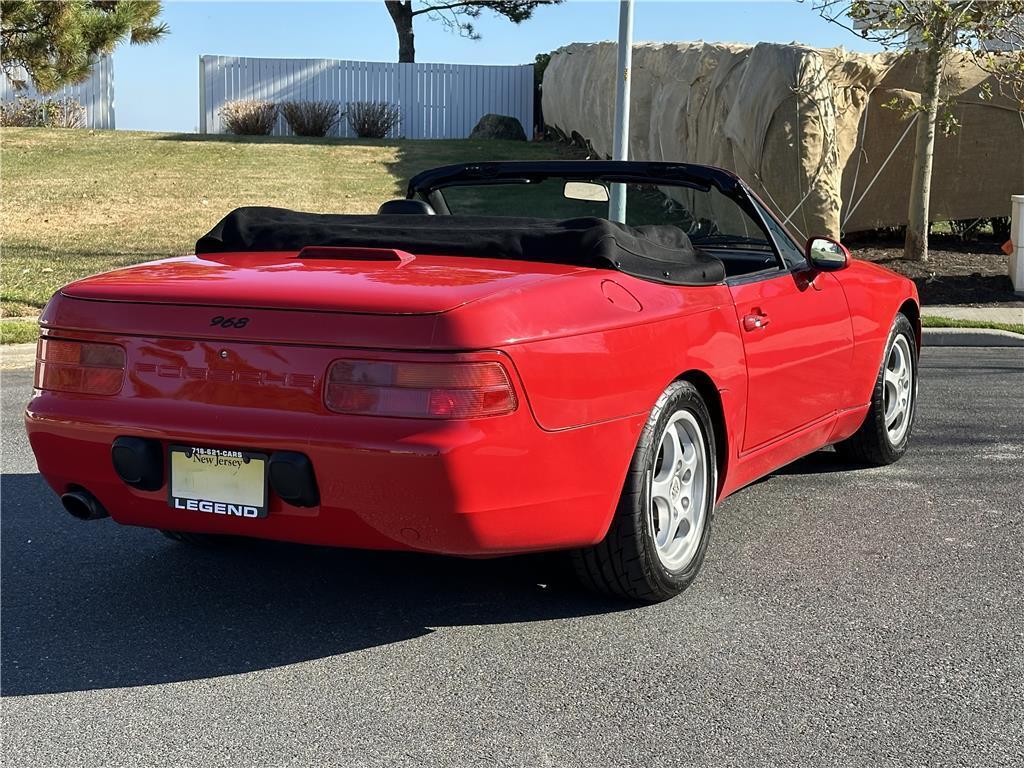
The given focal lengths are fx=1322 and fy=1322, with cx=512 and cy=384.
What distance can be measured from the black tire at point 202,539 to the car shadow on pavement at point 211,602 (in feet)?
0.11

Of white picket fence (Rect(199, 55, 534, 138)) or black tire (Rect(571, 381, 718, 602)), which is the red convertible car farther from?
white picket fence (Rect(199, 55, 534, 138))

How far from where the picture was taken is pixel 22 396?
26.4ft

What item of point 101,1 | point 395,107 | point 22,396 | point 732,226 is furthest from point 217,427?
point 395,107

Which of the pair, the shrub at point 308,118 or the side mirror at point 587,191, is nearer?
the side mirror at point 587,191

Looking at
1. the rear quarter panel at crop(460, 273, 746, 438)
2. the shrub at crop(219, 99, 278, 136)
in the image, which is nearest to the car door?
the rear quarter panel at crop(460, 273, 746, 438)

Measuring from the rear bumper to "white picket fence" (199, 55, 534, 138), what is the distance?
31.6 m

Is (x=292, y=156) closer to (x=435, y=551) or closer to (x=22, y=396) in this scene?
(x=22, y=396)

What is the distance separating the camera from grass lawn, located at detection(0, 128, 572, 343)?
50.5 ft

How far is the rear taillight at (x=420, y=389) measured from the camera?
348 cm

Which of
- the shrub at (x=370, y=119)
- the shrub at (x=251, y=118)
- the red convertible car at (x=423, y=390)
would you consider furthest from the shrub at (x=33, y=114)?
the red convertible car at (x=423, y=390)

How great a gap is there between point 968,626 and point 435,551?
170 cm

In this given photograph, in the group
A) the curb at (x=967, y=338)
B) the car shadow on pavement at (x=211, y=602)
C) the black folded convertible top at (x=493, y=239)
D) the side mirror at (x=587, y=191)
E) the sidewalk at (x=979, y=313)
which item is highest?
the side mirror at (x=587, y=191)

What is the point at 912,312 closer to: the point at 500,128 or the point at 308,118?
the point at 308,118

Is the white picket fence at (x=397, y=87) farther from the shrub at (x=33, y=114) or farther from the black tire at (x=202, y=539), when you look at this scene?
the black tire at (x=202, y=539)
